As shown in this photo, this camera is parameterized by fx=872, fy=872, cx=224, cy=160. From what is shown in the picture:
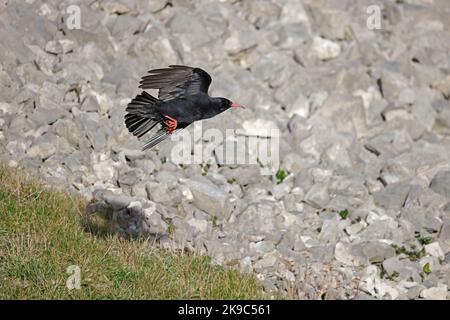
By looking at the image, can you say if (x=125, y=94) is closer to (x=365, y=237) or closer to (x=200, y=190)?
(x=200, y=190)

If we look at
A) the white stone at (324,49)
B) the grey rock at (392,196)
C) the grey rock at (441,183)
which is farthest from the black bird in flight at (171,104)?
the white stone at (324,49)

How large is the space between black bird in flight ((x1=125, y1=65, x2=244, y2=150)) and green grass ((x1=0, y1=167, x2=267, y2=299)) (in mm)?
1246

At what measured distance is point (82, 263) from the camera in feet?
28.3

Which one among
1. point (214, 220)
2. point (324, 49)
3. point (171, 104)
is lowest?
point (214, 220)

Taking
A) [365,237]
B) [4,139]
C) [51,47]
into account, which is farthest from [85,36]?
[365,237]

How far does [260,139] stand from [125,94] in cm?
205

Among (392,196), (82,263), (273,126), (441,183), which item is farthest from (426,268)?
(82,263)

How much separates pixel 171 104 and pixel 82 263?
7.04ft

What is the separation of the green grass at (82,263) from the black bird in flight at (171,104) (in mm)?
1246

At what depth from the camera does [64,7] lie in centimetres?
1351

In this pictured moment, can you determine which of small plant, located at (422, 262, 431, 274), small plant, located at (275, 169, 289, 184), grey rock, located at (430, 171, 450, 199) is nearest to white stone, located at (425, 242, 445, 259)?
small plant, located at (422, 262, 431, 274)

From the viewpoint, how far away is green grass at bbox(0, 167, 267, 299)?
8375 millimetres

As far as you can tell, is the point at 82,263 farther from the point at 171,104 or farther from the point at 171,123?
the point at 171,104

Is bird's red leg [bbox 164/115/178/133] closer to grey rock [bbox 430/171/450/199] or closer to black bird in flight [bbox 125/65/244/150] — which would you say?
black bird in flight [bbox 125/65/244/150]
